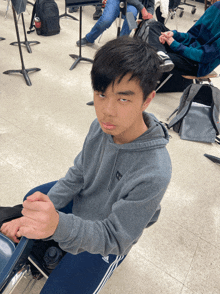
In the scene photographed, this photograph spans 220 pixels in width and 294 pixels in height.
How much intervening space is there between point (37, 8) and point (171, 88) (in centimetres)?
247

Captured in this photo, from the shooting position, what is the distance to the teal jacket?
7.96 feet

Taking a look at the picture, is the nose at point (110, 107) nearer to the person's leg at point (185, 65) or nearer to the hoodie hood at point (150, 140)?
the hoodie hood at point (150, 140)

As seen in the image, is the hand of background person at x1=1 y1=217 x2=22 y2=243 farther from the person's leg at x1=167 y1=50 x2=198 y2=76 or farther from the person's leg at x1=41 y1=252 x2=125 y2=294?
the person's leg at x1=167 y1=50 x2=198 y2=76

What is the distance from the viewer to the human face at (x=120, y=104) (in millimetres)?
699

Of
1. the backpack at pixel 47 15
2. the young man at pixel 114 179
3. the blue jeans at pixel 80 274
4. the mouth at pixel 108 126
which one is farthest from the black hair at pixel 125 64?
the backpack at pixel 47 15

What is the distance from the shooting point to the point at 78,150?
2156 mm

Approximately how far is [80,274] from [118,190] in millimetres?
351

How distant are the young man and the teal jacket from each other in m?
1.95

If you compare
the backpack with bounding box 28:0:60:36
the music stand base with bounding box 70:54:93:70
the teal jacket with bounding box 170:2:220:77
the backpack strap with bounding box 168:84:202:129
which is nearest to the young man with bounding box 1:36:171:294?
the backpack strap with bounding box 168:84:202:129

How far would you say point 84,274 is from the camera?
89 centimetres

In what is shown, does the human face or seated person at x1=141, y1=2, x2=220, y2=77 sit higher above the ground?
the human face

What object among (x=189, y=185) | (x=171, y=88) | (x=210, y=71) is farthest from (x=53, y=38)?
(x=189, y=185)

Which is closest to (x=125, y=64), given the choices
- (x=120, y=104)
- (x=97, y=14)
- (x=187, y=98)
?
(x=120, y=104)

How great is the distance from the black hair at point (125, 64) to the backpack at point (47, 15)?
3.61 meters
